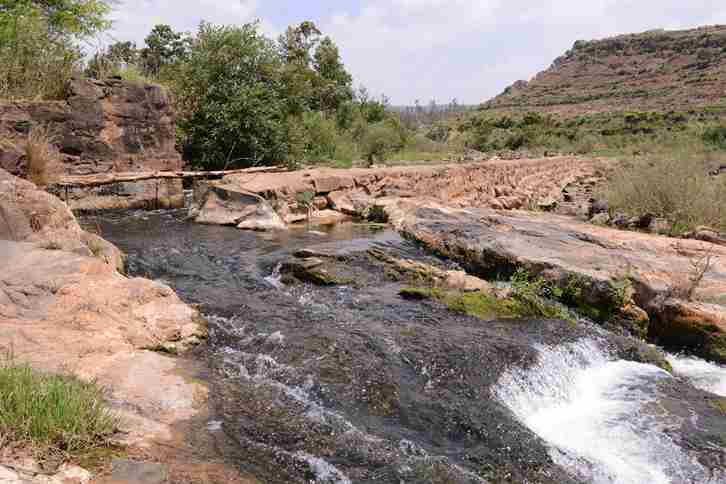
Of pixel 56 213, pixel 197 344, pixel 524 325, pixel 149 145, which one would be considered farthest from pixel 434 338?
pixel 149 145

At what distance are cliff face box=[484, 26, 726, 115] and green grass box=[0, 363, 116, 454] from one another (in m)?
49.4

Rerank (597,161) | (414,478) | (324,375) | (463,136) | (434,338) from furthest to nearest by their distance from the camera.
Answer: (463,136) → (597,161) → (434,338) → (324,375) → (414,478)

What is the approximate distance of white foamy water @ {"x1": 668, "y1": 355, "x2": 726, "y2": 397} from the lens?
5566mm

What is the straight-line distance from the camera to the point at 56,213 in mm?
6512

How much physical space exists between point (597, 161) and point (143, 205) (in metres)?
20.6

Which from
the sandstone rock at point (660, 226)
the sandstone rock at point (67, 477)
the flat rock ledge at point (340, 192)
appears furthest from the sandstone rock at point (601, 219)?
the sandstone rock at point (67, 477)

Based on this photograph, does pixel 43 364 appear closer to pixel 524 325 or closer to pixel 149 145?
pixel 524 325

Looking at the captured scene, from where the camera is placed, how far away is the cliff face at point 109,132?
11.0 m

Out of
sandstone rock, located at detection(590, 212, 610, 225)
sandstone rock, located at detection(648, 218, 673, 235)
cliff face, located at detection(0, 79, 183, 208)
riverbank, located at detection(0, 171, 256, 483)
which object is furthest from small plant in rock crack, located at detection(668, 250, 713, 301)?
cliff face, located at detection(0, 79, 183, 208)

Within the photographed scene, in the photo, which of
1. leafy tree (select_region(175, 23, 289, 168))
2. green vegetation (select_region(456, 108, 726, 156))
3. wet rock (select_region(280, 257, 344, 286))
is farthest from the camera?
green vegetation (select_region(456, 108, 726, 156))

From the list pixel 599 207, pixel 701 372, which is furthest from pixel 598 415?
pixel 599 207

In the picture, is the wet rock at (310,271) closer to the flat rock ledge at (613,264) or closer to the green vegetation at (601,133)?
the flat rock ledge at (613,264)

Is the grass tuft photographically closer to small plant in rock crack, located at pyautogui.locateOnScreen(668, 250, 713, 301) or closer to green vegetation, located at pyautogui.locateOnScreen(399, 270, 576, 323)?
green vegetation, located at pyautogui.locateOnScreen(399, 270, 576, 323)

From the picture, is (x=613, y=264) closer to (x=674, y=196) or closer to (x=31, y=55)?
(x=674, y=196)
